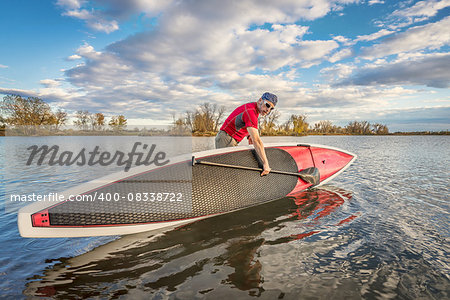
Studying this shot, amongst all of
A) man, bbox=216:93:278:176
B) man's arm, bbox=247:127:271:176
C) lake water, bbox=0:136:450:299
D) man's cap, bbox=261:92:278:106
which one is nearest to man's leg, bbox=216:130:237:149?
man, bbox=216:93:278:176

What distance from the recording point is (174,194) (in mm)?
3562

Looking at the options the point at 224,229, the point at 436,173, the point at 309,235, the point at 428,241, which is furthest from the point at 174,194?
the point at 436,173

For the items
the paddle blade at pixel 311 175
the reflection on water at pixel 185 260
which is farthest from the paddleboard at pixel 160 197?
the paddle blade at pixel 311 175

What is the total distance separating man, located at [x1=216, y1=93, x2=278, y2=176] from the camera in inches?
155

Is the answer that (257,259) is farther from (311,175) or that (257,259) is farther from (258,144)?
(311,175)

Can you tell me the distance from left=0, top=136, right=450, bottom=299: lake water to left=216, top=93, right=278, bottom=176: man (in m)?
1.30

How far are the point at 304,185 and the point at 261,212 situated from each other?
1.83m

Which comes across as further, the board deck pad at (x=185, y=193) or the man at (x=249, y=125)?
the man at (x=249, y=125)

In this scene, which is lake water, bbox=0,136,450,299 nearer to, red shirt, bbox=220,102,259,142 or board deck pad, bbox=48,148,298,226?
board deck pad, bbox=48,148,298,226

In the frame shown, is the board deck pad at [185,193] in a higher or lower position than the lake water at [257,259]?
higher

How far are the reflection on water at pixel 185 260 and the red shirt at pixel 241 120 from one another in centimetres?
168

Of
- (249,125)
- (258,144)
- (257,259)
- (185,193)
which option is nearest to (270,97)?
(249,125)

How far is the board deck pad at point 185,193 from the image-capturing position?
2.99 meters

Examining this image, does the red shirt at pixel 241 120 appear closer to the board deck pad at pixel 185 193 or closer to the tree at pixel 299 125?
Answer: the board deck pad at pixel 185 193
